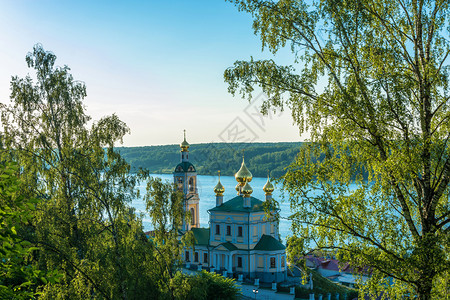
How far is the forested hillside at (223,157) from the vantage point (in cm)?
3674

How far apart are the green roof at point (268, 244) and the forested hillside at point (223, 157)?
12.2 ft

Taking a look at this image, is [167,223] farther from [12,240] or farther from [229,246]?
[229,246]

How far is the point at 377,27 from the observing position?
19.7 feet

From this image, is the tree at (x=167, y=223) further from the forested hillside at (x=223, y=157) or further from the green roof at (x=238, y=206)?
the green roof at (x=238, y=206)

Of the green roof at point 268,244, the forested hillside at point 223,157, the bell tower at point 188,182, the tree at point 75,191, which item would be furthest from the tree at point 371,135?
the bell tower at point 188,182

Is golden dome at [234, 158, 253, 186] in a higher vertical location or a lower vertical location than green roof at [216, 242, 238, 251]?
higher

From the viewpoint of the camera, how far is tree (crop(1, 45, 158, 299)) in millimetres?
8953

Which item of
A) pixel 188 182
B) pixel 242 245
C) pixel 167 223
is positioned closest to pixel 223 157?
pixel 188 182

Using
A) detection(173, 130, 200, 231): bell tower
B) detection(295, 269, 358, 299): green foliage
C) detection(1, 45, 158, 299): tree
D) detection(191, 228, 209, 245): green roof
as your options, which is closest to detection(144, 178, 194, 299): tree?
detection(1, 45, 158, 299): tree

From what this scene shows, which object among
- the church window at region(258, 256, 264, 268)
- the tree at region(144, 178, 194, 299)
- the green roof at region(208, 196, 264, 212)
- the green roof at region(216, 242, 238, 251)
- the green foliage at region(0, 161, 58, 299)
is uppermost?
the green foliage at region(0, 161, 58, 299)

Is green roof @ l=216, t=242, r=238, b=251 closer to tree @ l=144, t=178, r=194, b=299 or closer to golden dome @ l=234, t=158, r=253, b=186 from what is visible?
golden dome @ l=234, t=158, r=253, b=186

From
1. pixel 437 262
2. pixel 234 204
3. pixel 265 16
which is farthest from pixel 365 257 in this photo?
pixel 234 204

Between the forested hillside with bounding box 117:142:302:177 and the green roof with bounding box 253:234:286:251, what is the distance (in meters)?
3.72

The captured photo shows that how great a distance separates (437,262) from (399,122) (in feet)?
5.70
